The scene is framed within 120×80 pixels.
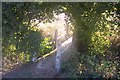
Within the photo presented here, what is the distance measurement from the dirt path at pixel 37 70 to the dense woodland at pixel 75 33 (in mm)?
190

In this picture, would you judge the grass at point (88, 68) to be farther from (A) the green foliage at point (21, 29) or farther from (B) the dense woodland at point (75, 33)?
(A) the green foliage at point (21, 29)

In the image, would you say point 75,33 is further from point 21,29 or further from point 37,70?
point 21,29

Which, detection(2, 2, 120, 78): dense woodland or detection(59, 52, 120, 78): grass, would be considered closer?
detection(2, 2, 120, 78): dense woodland

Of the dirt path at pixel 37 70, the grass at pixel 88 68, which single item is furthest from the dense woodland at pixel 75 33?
the dirt path at pixel 37 70

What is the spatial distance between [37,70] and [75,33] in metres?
1.20

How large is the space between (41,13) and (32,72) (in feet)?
3.98

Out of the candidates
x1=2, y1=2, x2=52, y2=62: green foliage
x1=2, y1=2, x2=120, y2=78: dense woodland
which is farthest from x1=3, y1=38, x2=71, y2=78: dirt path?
x1=2, y1=2, x2=52, y2=62: green foliage

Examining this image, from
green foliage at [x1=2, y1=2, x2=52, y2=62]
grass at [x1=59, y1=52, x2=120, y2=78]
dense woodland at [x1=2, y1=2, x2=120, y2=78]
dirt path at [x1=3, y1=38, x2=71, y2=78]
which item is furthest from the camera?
dirt path at [x1=3, y1=38, x2=71, y2=78]

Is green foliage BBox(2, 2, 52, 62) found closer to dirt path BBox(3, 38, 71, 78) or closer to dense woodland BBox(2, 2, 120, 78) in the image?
dense woodland BBox(2, 2, 120, 78)

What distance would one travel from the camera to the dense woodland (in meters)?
4.12

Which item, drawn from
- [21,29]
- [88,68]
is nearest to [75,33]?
[88,68]

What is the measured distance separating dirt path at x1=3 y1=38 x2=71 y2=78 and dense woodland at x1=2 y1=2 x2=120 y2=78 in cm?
19

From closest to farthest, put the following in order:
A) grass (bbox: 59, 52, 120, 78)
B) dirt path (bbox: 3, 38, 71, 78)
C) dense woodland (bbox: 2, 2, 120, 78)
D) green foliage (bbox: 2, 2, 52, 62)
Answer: green foliage (bbox: 2, 2, 52, 62) < dense woodland (bbox: 2, 2, 120, 78) < grass (bbox: 59, 52, 120, 78) < dirt path (bbox: 3, 38, 71, 78)

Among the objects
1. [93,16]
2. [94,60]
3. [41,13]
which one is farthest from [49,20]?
[94,60]
